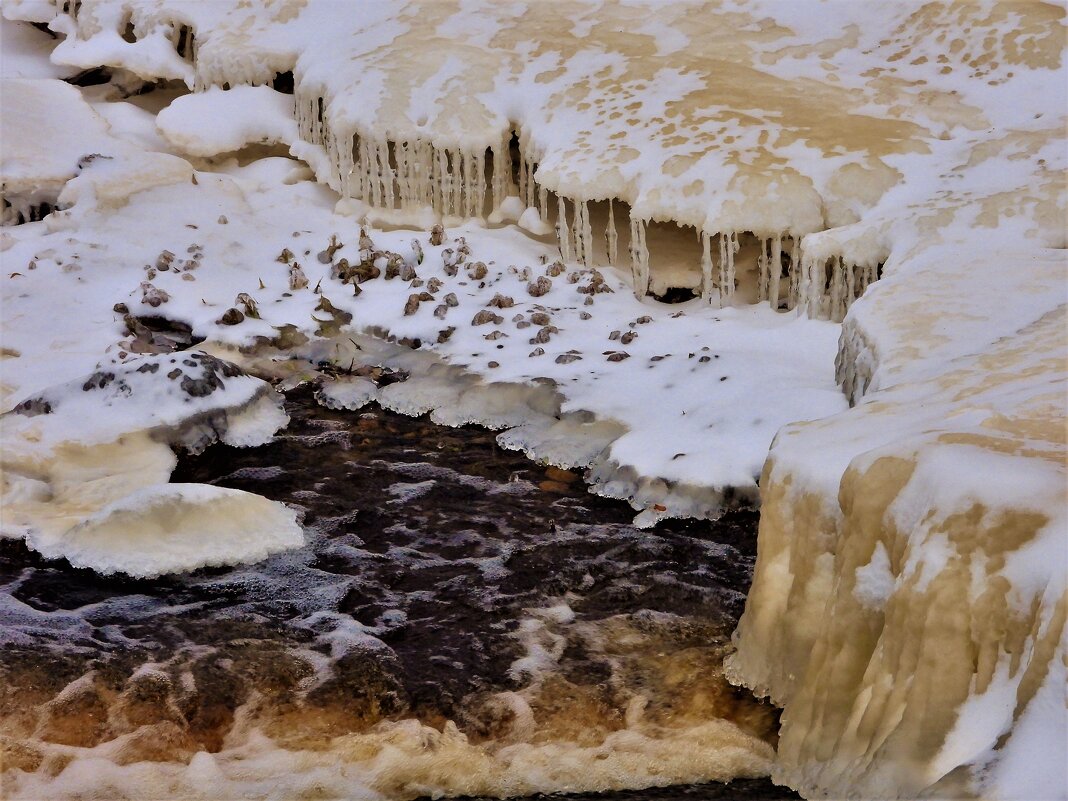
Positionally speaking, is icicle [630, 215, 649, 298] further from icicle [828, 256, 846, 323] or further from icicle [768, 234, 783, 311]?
icicle [828, 256, 846, 323]

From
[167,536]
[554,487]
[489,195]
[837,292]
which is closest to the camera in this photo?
[167,536]

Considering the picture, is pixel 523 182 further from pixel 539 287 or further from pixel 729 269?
pixel 729 269

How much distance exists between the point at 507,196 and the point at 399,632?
605cm

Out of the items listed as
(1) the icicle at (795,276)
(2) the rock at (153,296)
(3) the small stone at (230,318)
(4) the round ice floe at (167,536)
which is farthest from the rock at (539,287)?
(4) the round ice floe at (167,536)

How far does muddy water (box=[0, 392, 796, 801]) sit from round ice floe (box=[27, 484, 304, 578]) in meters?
0.09

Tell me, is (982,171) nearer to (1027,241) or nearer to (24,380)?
(1027,241)

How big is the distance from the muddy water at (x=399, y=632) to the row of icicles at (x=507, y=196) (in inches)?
98.7

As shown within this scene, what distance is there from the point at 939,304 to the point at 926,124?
152 inches

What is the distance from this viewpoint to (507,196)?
10.4 metres

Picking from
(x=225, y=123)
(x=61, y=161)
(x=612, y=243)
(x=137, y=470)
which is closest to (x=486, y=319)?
(x=612, y=243)

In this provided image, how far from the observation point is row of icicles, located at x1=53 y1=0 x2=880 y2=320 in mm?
7941

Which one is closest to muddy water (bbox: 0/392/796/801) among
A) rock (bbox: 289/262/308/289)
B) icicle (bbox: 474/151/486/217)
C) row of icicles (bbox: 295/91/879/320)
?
row of icicles (bbox: 295/91/879/320)

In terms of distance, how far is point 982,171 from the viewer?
27.1 ft

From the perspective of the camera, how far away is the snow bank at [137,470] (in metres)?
5.66
